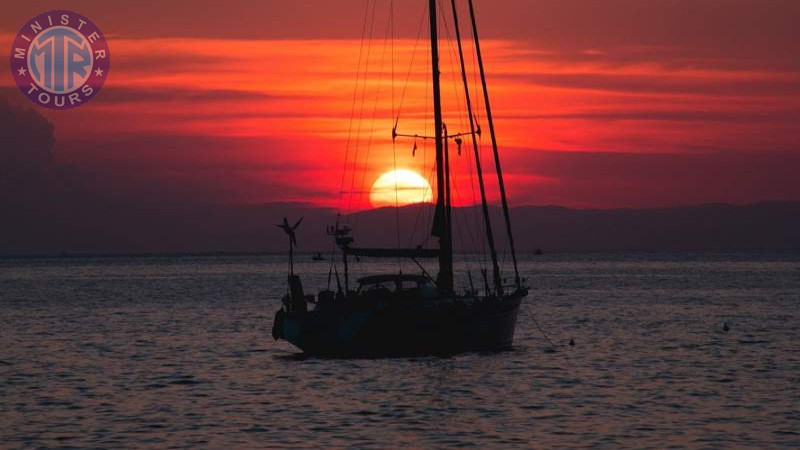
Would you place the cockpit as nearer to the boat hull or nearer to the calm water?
the boat hull

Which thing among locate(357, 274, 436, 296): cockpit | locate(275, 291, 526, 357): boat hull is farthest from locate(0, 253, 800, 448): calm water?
locate(357, 274, 436, 296): cockpit

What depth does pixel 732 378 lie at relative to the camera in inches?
1861

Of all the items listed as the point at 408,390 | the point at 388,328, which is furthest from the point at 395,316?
the point at 408,390

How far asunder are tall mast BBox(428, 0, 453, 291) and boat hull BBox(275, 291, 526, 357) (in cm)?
164

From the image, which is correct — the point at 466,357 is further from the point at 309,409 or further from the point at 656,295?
the point at 656,295

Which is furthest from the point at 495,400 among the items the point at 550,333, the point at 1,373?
the point at 550,333

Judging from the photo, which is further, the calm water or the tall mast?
the tall mast

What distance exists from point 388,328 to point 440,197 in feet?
21.8

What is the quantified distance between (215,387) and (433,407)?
9.52m

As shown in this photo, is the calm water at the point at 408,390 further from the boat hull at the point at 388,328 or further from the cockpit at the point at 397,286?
the cockpit at the point at 397,286

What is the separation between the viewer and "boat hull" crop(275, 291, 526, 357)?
5100 centimetres

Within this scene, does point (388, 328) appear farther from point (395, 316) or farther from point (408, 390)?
point (408, 390)

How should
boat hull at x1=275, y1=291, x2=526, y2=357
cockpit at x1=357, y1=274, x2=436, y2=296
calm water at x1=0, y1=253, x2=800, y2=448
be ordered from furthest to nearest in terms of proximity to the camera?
cockpit at x1=357, y1=274, x2=436, y2=296, boat hull at x1=275, y1=291, x2=526, y2=357, calm water at x1=0, y1=253, x2=800, y2=448

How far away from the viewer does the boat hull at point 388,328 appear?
167 ft
